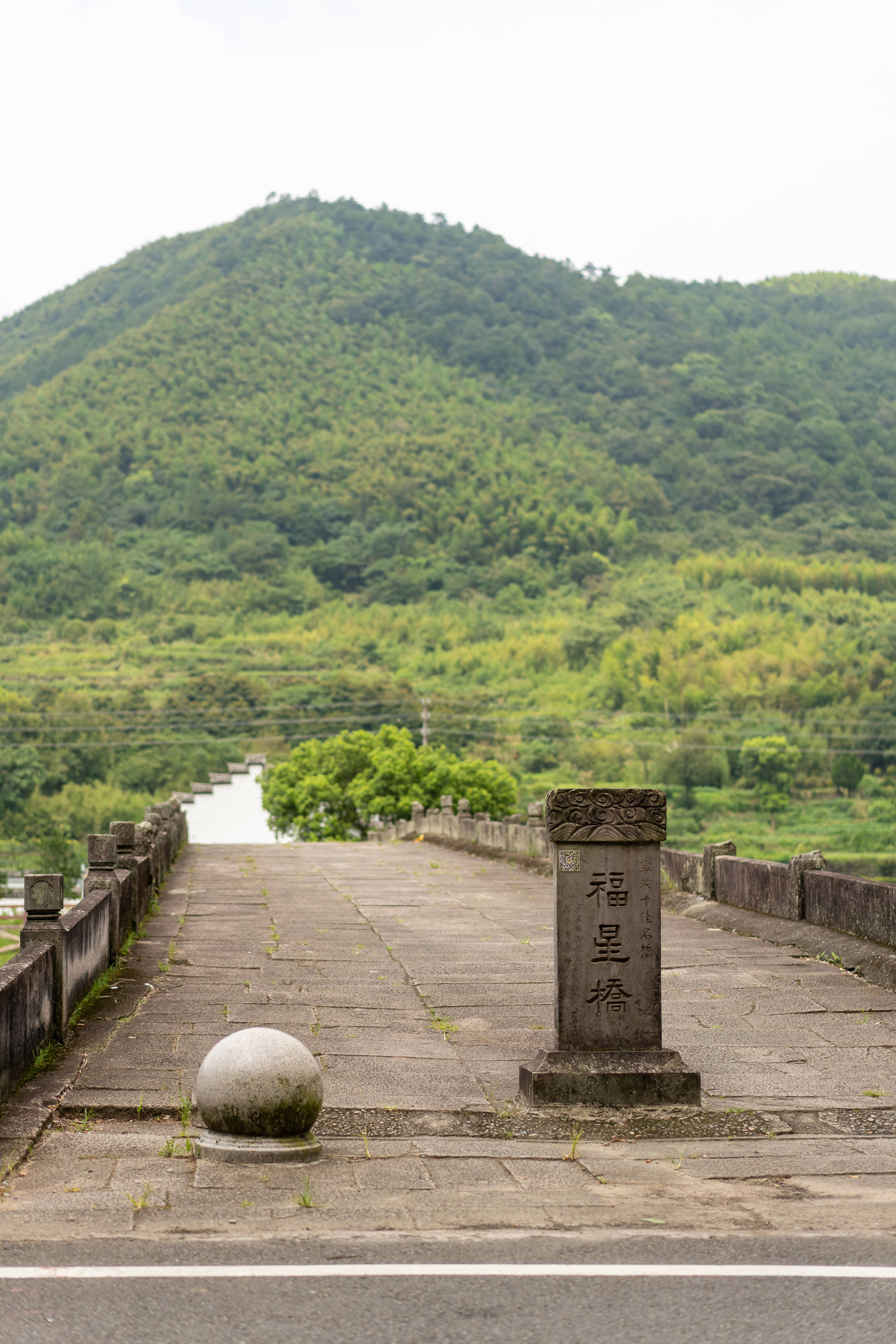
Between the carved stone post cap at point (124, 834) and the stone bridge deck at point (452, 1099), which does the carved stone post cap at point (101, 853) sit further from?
the carved stone post cap at point (124, 834)

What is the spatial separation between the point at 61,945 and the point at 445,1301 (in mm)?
4243

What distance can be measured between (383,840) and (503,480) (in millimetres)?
99007

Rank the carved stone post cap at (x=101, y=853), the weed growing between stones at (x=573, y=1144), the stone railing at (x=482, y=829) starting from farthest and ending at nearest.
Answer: the stone railing at (x=482, y=829), the carved stone post cap at (x=101, y=853), the weed growing between stones at (x=573, y=1144)

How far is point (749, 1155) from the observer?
593 centimetres

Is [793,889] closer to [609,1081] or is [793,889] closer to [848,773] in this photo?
[609,1081]

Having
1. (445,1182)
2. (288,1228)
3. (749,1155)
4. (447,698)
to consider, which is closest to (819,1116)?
(749,1155)

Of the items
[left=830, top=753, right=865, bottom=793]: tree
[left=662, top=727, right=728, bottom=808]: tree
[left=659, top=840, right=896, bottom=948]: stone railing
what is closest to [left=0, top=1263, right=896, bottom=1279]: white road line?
[left=659, top=840, right=896, bottom=948]: stone railing

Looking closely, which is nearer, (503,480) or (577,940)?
(577,940)

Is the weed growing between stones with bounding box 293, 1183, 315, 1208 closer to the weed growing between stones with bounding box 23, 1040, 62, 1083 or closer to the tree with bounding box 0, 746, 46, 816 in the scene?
the weed growing between stones with bounding box 23, 1040, 62, 1083

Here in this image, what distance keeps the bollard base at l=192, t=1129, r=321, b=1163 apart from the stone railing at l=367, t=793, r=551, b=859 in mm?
9157

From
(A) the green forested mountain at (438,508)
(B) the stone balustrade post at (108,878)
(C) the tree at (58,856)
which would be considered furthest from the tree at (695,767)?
(B) the stone balustrade post at (108,878)

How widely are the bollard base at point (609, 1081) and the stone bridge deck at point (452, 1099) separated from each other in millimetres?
130

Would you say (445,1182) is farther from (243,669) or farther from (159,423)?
(159,423)

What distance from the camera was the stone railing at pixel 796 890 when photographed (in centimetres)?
1047
